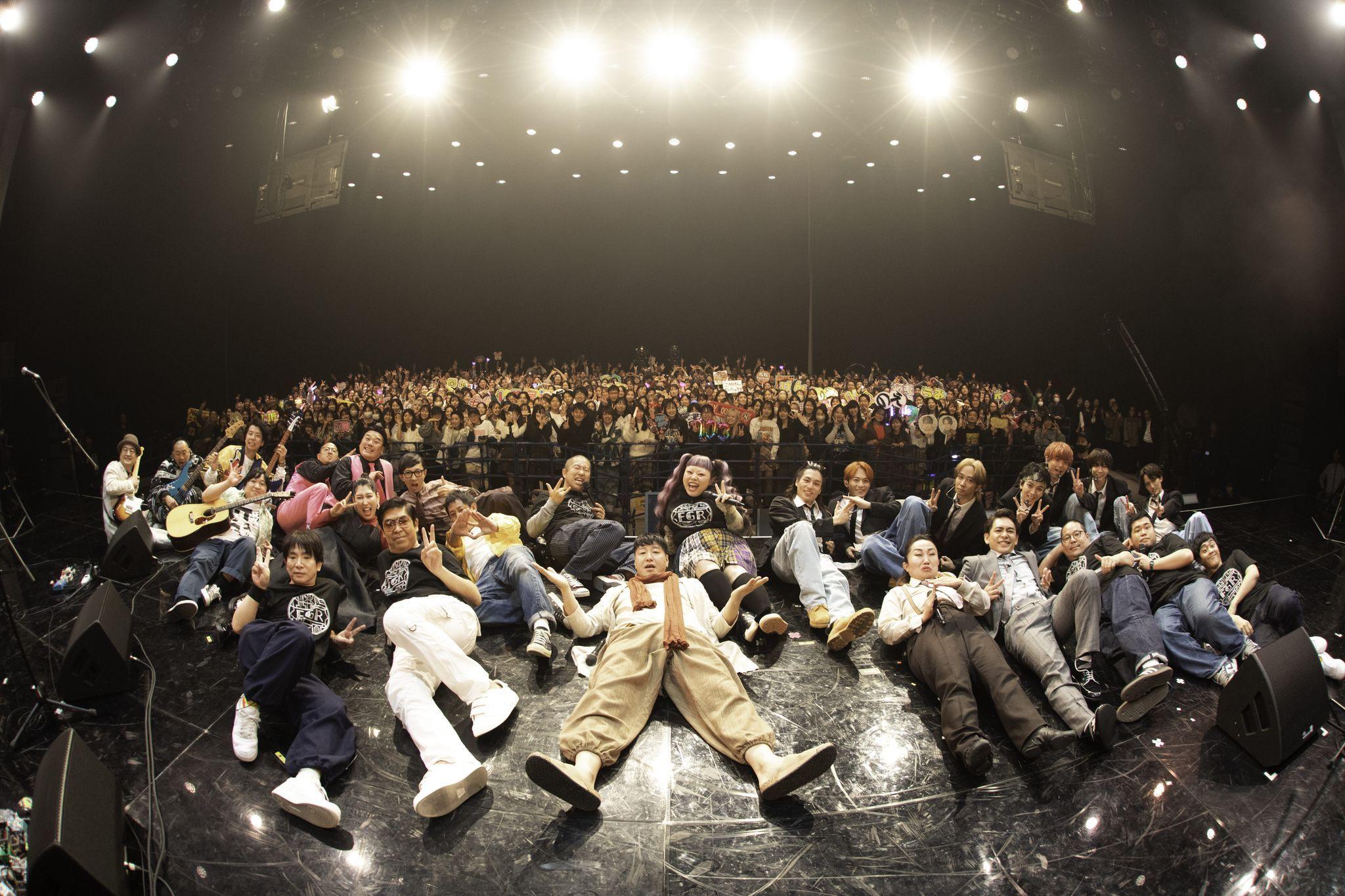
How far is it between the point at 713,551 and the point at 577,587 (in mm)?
998

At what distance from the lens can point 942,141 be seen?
778 cm

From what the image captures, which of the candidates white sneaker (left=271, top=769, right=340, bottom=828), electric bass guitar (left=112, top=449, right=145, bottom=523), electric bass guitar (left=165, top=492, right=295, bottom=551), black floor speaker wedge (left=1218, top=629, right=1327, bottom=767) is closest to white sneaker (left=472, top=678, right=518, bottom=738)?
white sneaker (left=271, top=769, right=340, bottom=828)

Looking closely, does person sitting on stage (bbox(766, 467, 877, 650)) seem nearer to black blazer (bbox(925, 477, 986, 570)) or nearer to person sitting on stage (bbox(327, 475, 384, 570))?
black blazer (bbox(925, 477, 986, 570))

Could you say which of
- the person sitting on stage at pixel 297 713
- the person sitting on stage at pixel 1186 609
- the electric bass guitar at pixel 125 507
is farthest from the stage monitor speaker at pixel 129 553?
the person sitting on stage at pixel 1186 609

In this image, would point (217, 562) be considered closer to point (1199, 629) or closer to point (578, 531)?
point (578, 531)

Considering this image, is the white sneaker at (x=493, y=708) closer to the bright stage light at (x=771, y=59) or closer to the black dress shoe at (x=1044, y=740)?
the black dress shoe at (x=1044, y=740)

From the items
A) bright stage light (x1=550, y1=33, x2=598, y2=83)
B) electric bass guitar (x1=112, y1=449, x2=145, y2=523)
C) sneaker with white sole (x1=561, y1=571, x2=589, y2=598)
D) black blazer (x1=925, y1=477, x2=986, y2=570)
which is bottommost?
sneaker with white sole (x1=561, y1=571, x2=589, y2=598)

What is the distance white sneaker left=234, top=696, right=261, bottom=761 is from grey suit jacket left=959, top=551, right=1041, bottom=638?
12.6 ft

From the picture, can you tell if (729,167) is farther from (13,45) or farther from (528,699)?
(13,45)

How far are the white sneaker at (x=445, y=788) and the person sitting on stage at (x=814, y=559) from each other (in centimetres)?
211

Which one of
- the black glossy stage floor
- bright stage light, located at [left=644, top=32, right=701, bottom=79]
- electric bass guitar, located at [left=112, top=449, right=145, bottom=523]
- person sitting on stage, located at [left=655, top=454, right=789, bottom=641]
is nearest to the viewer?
the black glossy stage floor

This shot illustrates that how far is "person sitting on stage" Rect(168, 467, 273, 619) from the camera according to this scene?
471 cm

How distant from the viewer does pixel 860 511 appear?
18.1 feet

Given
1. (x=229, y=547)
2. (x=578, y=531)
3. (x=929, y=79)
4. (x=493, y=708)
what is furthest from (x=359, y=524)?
(x=929, y=79)
